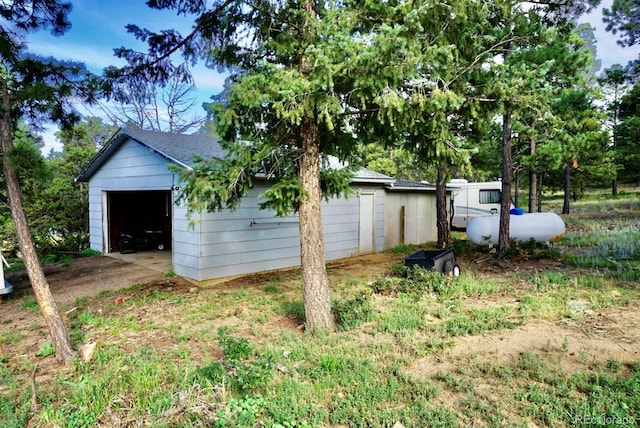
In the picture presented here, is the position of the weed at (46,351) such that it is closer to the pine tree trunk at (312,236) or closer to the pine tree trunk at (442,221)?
the pine tree trunk at (312,236)

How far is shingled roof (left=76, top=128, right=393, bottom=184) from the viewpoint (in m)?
7.53

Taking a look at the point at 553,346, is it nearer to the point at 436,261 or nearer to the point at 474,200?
the point at 436,261

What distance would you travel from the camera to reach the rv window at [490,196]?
1512 centimetres

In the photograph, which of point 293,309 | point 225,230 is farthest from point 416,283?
point 225,230

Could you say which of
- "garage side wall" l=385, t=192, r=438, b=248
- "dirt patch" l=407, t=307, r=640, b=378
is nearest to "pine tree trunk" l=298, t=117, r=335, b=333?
"dirt patch" l=407, t=307, r=640, b=378

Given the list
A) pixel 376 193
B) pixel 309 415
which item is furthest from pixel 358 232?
pixel 309 415

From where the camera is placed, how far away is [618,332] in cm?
390

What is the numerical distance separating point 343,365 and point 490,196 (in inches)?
548

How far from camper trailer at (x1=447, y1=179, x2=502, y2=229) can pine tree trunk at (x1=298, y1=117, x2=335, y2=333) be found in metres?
11.4

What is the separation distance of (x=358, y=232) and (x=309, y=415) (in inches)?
318

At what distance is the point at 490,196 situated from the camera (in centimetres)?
1526

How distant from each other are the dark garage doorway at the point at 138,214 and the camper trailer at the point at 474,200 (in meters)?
11.0

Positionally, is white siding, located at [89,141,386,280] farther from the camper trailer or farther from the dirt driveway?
the camper trailer

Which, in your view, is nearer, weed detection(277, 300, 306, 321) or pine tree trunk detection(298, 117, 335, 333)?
pine tree trunk detection(298, 117, 335, 333)
